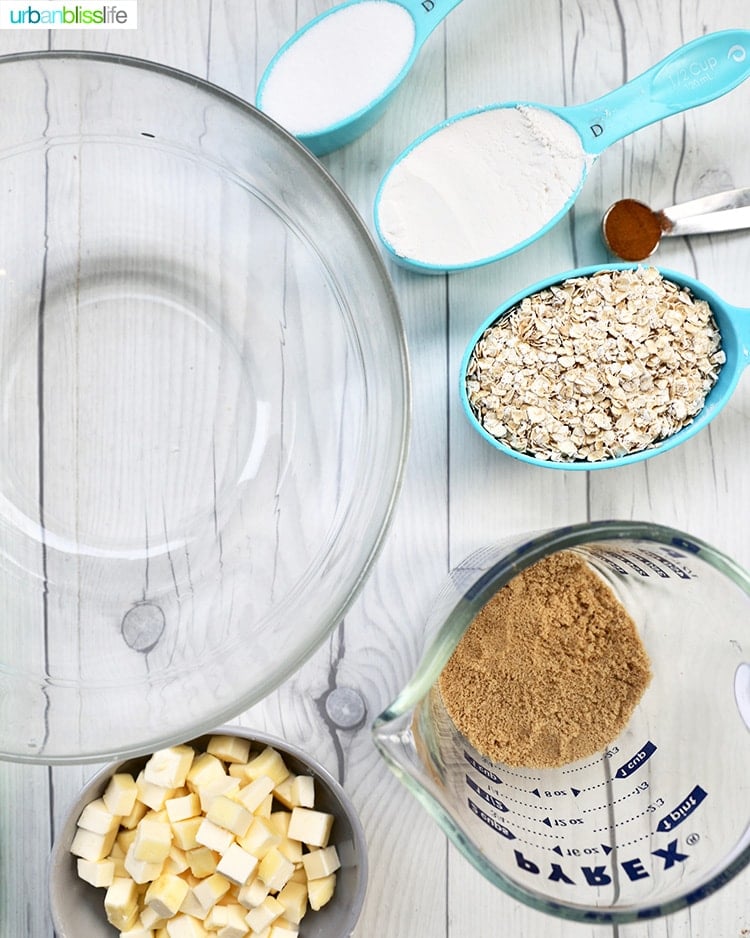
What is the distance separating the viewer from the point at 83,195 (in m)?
0.93

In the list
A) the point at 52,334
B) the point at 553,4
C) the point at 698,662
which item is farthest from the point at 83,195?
the point at 698,662

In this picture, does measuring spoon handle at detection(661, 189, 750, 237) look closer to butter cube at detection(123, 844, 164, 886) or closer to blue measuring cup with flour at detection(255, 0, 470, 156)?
blue measuring cup with flour at detection(255, 0, 470, 156)

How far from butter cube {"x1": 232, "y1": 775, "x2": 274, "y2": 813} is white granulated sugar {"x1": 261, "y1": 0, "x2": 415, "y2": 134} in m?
0.65

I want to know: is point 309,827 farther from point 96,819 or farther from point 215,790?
point 96,819

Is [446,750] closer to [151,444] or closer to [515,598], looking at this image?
[515,598]

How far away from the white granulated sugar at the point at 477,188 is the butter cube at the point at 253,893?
2.10 feet

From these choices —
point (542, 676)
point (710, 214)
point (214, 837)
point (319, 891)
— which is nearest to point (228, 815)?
point (214, 837)

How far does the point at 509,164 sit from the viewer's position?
2.97ft

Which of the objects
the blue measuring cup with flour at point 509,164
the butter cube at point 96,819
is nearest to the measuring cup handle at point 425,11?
the blue measuring cup with flour at point 509,164

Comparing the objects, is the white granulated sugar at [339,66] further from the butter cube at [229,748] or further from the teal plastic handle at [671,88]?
the butter cube at [229,748]

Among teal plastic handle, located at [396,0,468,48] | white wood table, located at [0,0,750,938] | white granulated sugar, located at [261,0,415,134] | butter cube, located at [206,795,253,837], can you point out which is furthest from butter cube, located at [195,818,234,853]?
teal plastic handle, located at [396,0,468,48]

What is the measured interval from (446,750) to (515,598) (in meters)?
0.15

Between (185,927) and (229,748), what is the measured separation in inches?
6.9

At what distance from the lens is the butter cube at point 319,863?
0.88 metres
